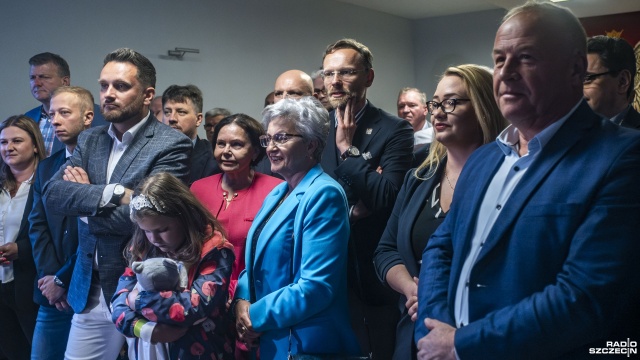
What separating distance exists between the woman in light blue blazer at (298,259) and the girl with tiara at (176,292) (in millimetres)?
108

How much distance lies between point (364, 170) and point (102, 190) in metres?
1.04

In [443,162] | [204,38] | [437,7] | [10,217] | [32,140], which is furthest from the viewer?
[437,7]

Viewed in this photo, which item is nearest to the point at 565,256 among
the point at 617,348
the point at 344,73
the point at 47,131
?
the point at 617,348

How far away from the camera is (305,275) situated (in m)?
2.15

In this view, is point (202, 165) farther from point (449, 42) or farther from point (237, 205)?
point (449, 42)

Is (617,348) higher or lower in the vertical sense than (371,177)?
lower

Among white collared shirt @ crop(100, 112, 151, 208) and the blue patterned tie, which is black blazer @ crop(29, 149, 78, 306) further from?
the blue patterned tie

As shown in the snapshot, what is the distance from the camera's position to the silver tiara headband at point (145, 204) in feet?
7.84

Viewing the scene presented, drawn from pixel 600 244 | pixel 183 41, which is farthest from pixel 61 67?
pixel 600 244

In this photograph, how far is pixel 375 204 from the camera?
2477 millimetres

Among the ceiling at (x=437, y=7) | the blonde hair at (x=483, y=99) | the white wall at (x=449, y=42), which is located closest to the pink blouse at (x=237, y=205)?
the blonde hair at (x=483, y=99)

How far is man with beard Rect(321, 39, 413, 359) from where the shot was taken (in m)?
2.48

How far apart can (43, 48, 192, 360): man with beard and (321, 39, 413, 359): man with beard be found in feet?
2.27

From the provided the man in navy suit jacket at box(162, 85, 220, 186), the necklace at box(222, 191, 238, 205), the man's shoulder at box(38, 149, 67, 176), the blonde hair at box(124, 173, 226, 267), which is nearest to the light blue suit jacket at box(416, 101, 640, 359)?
the blonde hair at box(124, 173, 226, 267)
